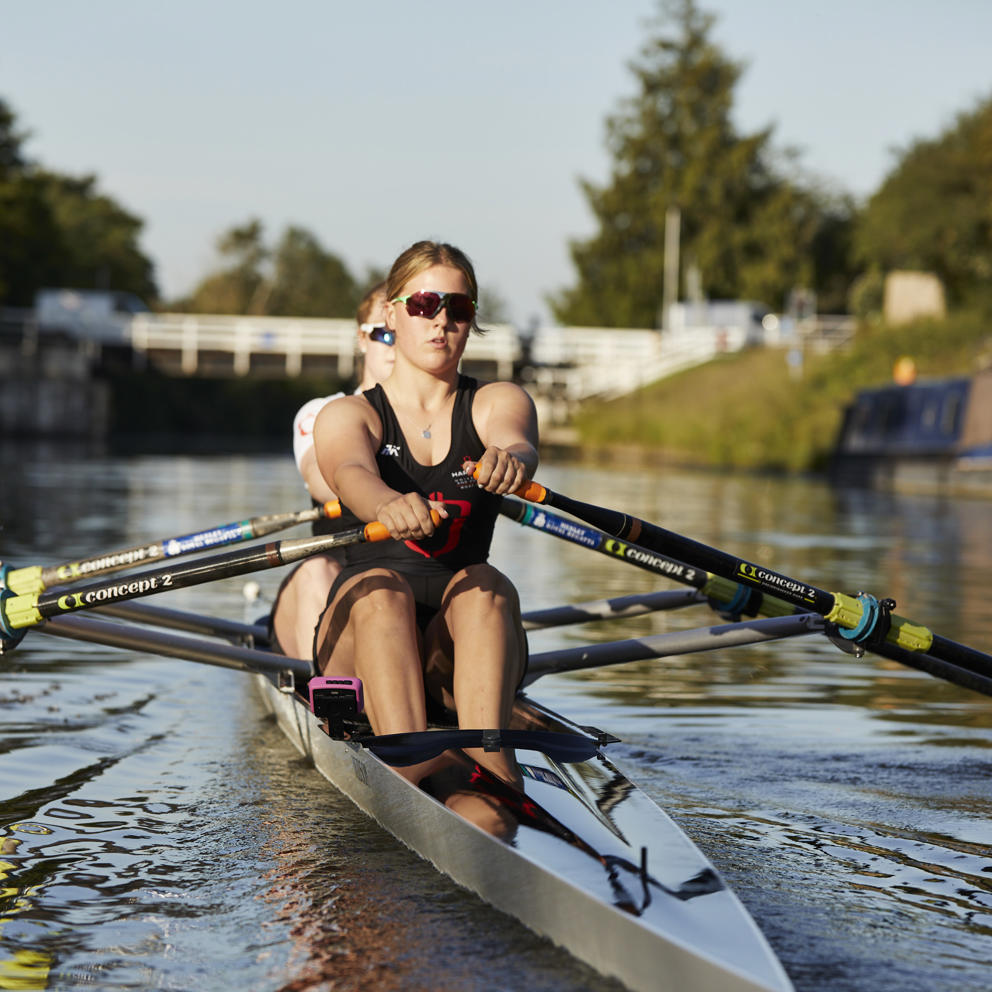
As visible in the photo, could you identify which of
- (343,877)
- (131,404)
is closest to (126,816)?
(343,877)

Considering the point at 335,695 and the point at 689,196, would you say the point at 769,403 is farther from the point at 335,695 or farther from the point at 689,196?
the point at 335,695

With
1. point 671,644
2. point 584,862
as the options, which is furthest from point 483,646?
point 671,644

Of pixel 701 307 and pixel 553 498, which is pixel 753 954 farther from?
pixel 701 307

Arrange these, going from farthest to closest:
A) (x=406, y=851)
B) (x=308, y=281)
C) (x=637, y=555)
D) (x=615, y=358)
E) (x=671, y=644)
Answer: (x=308, y=281)
(x=615, y=358)
(x=671, y=644)
(x=637, y=555)
(x=406, y=851)

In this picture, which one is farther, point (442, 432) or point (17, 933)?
point (442, 432)

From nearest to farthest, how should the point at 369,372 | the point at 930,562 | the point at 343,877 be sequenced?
the point at 343,877, the point at 369,372, the point at 930,562

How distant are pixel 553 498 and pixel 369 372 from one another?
1.86 m

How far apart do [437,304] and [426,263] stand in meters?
0.15

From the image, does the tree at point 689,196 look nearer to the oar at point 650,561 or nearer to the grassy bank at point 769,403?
the grassy bank at point 769,403

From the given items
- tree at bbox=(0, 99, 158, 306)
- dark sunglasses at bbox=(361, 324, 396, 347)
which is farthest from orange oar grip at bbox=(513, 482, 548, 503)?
tree at bbox=(0, 99, 158, 306)

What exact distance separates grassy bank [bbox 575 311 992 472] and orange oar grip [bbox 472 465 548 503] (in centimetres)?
3759

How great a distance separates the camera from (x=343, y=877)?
4.28 meters

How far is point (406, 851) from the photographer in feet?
14.8

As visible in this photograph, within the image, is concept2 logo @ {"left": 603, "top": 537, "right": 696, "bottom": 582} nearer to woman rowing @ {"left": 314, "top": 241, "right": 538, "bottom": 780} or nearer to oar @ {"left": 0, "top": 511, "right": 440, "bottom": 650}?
woman rowing @ {"left": 314, "top": 241, "right": 538, "bottom": 780}
